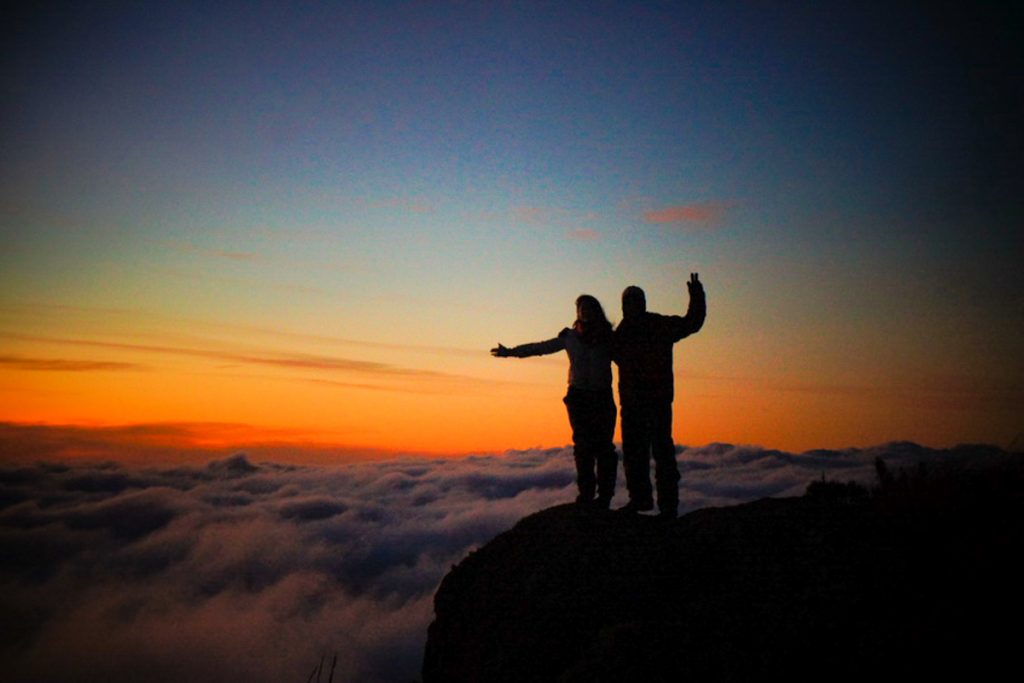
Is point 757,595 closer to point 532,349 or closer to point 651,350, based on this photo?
point 651,350

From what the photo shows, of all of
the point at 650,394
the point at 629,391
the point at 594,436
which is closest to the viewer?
the point at 650,394

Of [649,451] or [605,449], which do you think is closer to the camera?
[649,451]

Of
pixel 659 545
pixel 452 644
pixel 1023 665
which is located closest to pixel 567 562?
pixel 659 545

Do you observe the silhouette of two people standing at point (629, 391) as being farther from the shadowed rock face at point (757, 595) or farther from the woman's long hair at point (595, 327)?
the shadowed rock face at point (757, 595)

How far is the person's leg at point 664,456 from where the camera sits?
6.51 m

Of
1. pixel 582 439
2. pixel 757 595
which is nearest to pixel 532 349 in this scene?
pixel 582 439

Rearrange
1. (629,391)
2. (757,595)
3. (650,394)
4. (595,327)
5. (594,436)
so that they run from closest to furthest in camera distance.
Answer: (757,595)
(650,394)
(629,391)
(595,327)
(594,436)

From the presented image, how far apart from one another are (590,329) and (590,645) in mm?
3666

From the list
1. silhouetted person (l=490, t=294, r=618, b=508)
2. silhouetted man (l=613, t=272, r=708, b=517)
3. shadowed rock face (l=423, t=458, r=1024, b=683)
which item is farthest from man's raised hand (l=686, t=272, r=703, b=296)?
shadowed rock face (l=423, t=458, r=1024, b=683)

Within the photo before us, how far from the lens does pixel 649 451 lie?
6.80 metres

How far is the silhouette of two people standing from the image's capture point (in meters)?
6.61

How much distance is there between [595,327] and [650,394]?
111 centimetres

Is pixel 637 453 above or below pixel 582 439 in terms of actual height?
below

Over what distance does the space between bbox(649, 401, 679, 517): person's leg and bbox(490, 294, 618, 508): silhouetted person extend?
675 mm
